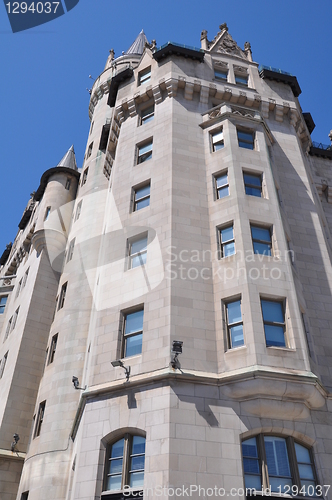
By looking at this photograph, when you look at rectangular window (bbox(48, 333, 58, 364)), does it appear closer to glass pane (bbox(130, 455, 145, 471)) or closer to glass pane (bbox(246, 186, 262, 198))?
glass pane (bbox(130, 455, 145, 471))

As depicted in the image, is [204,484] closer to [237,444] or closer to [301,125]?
[237,444]

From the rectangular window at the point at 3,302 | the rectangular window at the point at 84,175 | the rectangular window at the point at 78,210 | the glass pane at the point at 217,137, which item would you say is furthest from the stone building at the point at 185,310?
the rectangular window at the point at 3,302

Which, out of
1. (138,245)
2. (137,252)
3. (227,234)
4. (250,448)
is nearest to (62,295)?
(138,245)

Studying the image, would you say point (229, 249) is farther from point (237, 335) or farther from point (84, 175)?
point (84, 175)

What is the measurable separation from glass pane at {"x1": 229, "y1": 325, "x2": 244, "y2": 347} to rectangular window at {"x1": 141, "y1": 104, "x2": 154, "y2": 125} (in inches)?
677

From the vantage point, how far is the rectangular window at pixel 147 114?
30.8 meters

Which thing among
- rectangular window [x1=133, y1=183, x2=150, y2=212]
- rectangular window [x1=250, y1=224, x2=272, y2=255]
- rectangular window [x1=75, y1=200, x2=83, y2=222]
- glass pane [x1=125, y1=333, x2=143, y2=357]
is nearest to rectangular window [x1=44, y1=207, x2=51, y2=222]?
rectangular window [x1=75, y1=200, x2=83, y2=222]

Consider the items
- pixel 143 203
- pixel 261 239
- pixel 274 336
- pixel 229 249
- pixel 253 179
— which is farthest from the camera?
pixel 143 203

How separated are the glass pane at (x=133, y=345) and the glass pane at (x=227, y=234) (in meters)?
6.43

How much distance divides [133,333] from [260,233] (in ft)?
26.5

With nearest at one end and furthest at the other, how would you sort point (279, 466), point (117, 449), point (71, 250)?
point (279, 466) → point (117, 449) → point (71, 250)

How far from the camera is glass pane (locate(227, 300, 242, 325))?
1934cm

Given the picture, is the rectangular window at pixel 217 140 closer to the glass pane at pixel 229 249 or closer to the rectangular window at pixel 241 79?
the glass pane at pixel 229 249

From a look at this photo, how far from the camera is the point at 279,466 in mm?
16391
